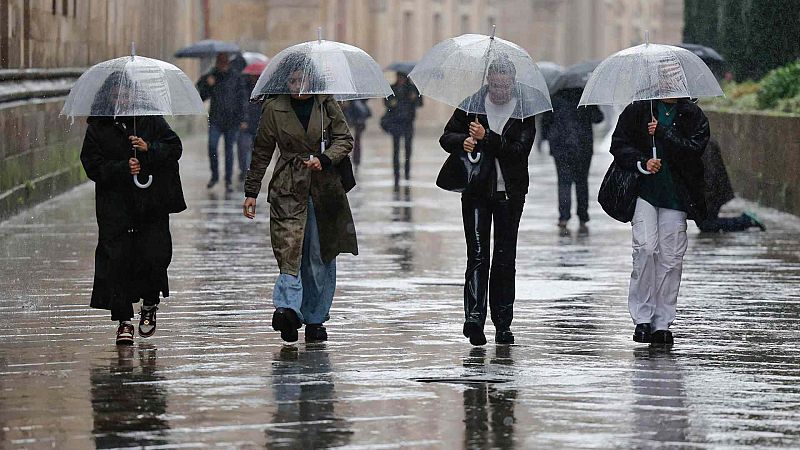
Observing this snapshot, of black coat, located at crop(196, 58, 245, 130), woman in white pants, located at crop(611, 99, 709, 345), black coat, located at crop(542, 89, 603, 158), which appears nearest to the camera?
woman in white pants, located at crop(611, 99, 709, 345)

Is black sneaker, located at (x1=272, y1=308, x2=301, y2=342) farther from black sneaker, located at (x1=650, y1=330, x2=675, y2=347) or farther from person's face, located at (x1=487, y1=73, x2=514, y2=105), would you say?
black sneaker, located at (x1=650, y1=330, x2=675, y2=347)

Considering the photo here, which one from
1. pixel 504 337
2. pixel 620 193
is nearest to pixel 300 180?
pixel 504 337

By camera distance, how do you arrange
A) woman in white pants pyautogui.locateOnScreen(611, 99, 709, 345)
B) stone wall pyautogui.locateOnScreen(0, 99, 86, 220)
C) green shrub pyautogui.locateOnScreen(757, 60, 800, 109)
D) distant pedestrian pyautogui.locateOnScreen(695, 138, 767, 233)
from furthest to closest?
green shrub pyautogui.locateOnScreen(757, 60, 800, 109) < stone wall pyautogui.locateOnScreen(0, 99, 86, 220) < distant pedestrian pyautogui.locateOnScreen(695, 138, 767, 233) < woman in white pants pyautogui.locateOnScreen(611, 99, 709, 345)

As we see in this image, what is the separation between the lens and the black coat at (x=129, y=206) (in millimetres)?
10461

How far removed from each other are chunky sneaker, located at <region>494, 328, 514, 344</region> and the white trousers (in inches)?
26.1

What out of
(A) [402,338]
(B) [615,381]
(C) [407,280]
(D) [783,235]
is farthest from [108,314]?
(D) [783,235]

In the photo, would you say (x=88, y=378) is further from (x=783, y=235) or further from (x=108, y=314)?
(x=783, y=235)

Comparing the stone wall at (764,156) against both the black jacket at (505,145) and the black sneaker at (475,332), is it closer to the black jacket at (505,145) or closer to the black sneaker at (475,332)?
the black jacket at (505,145)

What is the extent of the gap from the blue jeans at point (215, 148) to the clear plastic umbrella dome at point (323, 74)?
14.6 metres

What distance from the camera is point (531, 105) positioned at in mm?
10391

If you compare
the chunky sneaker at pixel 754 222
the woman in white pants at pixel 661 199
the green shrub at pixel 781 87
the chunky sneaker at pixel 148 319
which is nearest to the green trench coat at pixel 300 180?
the chunky sneaker at pixel 148 319

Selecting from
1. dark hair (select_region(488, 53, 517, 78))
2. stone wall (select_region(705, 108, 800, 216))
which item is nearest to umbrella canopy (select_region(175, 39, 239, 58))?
stone wall (select_region(705, 108, 800, 216))

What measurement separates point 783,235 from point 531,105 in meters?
8.11

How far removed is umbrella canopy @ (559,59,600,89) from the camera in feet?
63.0
